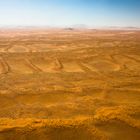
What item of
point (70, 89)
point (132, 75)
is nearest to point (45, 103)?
point (70, 89)

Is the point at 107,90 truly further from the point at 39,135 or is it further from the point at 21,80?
the point at 39,135

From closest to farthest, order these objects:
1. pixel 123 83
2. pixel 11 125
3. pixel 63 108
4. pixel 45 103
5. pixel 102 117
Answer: pixel 11 125 → pixel 102 117 → pixel 63 108 → pixel 45 103 → pixel 123 83

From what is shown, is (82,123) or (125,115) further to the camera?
(125,115)

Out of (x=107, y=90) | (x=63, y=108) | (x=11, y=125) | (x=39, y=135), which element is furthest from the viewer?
(x=107, y=90)

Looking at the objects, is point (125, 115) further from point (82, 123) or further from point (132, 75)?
point (132, 75)

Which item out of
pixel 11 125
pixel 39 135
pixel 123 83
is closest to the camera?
pixel 39 135

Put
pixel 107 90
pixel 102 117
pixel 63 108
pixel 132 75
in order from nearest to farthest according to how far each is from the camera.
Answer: pixel 102 117 → pixel 63 108 → pixel 107 90 → pixel 132 75

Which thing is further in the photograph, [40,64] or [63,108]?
[40,64]

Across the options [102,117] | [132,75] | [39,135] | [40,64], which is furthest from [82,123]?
[40,64]
